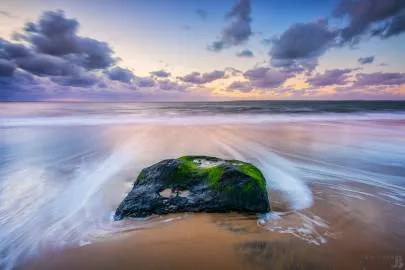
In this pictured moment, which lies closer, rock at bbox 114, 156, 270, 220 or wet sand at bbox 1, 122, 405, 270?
wet sand at bbox 1, 122, 405, 270

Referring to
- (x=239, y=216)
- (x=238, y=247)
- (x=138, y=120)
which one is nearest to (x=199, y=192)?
(x=239, y=216)

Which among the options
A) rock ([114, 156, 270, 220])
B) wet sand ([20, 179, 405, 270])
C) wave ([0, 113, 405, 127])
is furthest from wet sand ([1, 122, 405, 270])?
wave ([0, 113, 405, 127])

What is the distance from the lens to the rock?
4219 millimetres

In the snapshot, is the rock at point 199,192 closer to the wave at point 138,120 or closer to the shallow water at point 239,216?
the shallow water at point 239,216

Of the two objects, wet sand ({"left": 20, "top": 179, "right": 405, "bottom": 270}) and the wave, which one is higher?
wet sand ({"left": 20, "top": 179, "right": 405, "bottom": 270})

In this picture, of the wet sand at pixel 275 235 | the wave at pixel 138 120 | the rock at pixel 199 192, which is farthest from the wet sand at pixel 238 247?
the wave at pixel 138 120

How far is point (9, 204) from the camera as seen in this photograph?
486cm

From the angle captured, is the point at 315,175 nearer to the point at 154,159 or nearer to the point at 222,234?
the point at 222,234

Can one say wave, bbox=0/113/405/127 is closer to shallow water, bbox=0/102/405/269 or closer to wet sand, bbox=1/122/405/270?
shallow water, bbox=0/102/405/269

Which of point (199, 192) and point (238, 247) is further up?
point (199, 192)

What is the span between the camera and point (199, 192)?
446 centimetres

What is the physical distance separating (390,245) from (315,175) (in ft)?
10.4

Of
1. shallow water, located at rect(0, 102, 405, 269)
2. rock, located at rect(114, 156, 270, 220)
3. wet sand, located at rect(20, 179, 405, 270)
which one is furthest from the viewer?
rock, located at rect(114, 156, 270, 220)

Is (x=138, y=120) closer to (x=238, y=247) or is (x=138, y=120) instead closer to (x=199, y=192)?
(x=199, y=192)
